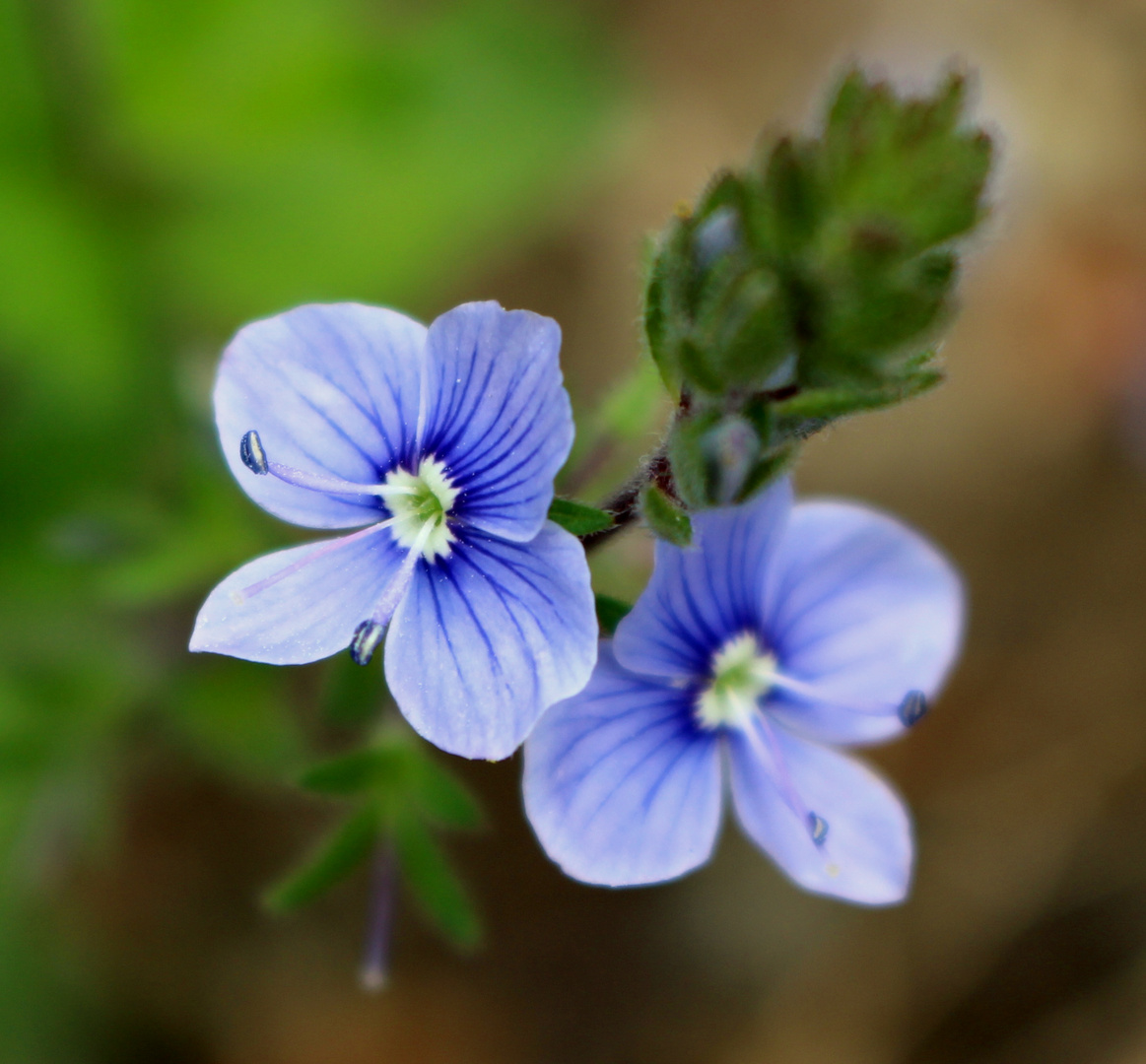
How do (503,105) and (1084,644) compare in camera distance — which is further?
(503,105)

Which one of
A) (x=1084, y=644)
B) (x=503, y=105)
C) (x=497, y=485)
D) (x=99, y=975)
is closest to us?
(x=497, y=485)

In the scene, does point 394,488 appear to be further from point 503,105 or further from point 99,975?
point 503,105

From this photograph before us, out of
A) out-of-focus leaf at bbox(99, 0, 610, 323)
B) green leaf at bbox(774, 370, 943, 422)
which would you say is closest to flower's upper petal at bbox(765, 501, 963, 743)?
green leaf at bbox(774, 370, 943, 422)

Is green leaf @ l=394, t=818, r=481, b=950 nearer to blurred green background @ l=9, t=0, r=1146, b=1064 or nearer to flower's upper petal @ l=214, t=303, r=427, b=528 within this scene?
flower's upper petal @ l=214, t=303, r=427, b=528

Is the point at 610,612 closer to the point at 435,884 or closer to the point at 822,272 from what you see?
the point at 822,272

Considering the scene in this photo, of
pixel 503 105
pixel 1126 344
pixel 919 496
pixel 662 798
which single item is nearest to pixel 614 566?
pixel 662 798

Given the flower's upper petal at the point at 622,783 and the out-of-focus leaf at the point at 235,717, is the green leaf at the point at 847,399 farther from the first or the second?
the out-of-focus leaf at the point at 235,717

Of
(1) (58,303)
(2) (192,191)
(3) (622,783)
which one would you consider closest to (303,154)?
(2) (192,191)
